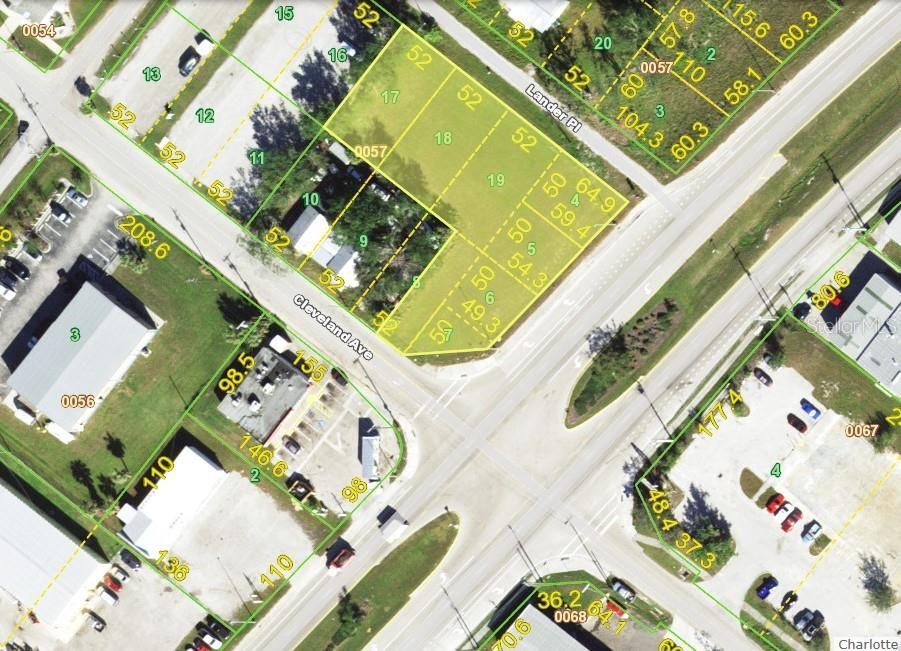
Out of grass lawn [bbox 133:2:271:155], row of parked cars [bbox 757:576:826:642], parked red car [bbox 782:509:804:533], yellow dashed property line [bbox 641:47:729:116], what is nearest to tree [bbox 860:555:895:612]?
row of parked cars [bbox 757:576:826:642]

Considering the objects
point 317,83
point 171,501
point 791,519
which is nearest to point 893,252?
point 791,519

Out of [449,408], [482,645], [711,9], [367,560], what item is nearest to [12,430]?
[367,560]

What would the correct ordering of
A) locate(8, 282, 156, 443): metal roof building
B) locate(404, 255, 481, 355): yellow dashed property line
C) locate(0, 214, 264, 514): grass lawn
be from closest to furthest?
locate(8, 282, 156, 443): metal roof building
locate(404, 255, 481, 355): yellow dashed property line
locate(0, 214, 264, 514): grass lawn

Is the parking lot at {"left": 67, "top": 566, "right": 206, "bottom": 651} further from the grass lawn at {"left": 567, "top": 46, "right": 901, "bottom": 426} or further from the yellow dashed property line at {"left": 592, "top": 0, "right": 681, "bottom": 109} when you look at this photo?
the yellow dashed property line at {"left": 592, "top": 0, "right": 681, "bottom": 109}

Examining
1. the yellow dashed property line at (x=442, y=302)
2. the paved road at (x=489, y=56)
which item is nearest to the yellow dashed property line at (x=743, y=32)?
the paved road at (x=489, y=56)

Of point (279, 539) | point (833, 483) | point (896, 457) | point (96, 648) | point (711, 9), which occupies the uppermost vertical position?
point (711, 9)

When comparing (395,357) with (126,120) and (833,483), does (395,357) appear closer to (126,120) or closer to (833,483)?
(126,120)

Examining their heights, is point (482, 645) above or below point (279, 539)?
above
